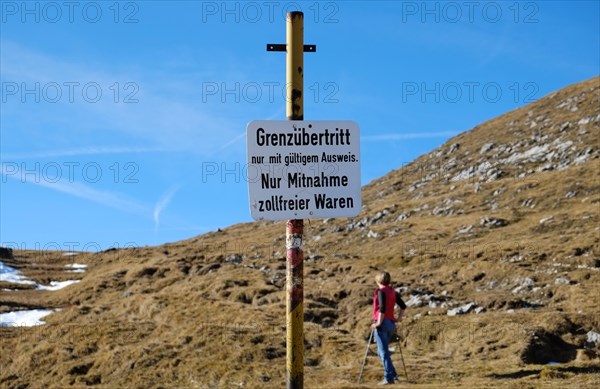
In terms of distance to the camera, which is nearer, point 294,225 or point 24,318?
point 294,225

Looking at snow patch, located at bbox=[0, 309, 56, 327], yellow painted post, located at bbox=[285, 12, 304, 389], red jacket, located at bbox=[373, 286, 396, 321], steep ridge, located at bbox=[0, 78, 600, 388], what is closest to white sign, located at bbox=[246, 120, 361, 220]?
yellow painted post, located at bbox=[285, 12, 304, 389]

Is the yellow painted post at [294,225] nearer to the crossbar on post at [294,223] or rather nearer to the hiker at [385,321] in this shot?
the crossbar on post at [294,223]

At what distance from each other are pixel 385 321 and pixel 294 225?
35.0ft

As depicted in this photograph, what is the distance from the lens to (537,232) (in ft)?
181

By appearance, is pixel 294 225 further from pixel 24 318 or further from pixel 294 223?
pixel 24 318

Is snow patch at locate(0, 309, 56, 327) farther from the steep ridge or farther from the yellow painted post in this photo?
the yellow painted post

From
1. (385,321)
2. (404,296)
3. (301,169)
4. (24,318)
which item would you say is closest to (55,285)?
(24,318)

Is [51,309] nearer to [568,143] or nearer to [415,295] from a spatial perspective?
[415,295]

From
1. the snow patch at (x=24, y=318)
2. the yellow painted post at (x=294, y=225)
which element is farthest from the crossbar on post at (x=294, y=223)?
the snow patch at (x=24, y=318)

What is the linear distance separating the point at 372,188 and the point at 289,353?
11606 centimetres

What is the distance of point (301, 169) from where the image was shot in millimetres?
7562

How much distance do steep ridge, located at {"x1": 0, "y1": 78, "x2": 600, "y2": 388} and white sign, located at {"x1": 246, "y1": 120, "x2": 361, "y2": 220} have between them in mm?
10438

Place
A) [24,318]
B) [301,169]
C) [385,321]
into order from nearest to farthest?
1. [301,169]
2. [385,321]
3. [24,318]

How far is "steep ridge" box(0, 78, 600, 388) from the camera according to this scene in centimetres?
2227
